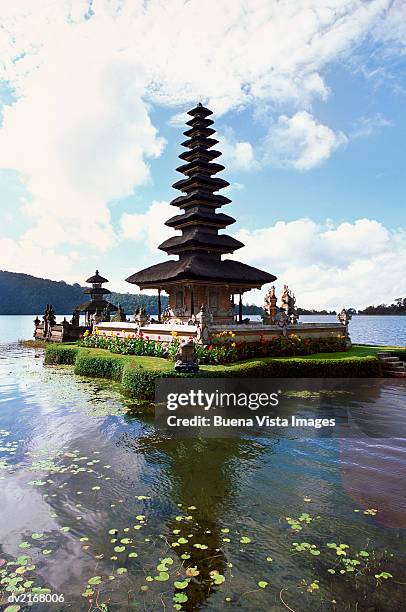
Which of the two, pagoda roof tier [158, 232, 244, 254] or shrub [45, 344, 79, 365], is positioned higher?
pagoda roof tier [158, 232, 244, 254]

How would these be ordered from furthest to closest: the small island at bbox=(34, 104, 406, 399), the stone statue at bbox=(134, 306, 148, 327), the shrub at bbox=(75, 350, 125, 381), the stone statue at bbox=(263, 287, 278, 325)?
1. the stone statue at bbox=(263, 287, 278, 325)
2. the stone statue at bbox=(134, 306, 148, 327)
3. the shrub at bbox=(75, 350, 125, 381)
4. the small island at bbox=(34, 104, 406, 399)

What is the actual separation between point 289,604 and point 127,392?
1247 cm

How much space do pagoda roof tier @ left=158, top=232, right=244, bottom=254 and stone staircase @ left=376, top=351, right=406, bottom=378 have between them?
1332 centimetres

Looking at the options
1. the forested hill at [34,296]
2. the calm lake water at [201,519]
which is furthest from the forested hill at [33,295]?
the calm lake water at [201,519]

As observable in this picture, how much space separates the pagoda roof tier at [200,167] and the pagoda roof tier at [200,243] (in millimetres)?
5536

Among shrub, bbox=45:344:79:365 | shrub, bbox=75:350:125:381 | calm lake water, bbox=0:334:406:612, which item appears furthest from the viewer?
shrub, bbox=45:344:79:365

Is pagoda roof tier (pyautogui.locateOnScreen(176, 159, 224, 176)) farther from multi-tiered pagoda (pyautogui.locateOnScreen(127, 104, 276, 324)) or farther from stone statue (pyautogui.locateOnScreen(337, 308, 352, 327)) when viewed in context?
stone statue (pyautogui.locateOnScreen(337, 308, 352, 327))

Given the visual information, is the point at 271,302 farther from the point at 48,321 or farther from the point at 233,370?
the point at 48,321

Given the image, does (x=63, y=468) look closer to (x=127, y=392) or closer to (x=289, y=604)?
(x=289, y=604)

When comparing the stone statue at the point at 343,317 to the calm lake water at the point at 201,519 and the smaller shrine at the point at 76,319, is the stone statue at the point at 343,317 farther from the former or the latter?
the smaller shrine at the point at 76,319

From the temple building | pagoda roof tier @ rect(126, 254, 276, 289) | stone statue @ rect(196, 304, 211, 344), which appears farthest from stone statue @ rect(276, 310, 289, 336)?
the temple building

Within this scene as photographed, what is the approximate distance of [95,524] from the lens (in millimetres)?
6762

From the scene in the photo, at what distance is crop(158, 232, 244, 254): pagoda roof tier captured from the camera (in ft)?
93.5

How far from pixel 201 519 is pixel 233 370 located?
9708mm
